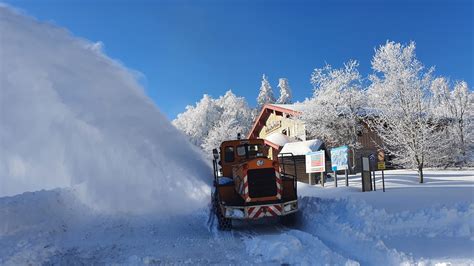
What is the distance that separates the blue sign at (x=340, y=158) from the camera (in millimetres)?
15137

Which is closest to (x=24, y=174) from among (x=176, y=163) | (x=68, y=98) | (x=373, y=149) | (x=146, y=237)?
(x=68, y=98)

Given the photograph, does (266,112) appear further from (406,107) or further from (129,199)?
(129,199)

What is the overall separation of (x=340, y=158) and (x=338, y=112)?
52.2ft

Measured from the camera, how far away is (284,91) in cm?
8044

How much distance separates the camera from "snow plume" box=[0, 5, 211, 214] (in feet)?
44.0

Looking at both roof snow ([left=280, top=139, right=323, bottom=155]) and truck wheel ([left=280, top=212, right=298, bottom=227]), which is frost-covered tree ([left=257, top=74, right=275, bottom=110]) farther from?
truck wheel ([left=280, top=212, right=298, bottom=227])

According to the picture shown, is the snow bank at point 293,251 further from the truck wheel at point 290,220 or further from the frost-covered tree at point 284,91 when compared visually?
the frost-covered tree at point 284,91

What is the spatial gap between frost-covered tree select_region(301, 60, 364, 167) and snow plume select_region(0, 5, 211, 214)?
17.4 metres

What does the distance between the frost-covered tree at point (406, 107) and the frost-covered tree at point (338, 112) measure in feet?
15.6

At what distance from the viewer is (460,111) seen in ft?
134

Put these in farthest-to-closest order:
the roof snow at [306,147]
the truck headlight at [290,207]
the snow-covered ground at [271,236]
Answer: the roof snow at [306,147], the truck headlight at [290,207], the snow-covered ground at [271,236]

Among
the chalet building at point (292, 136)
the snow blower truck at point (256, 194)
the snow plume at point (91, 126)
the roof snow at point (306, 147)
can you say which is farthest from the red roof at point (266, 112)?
the snow blower truck at point (256, 194)

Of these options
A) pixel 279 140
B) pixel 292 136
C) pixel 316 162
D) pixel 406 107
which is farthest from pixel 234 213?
pixel 292 136

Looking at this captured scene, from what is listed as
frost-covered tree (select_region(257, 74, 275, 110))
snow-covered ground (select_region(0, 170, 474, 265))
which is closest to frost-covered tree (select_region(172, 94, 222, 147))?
frost-covered tree (select_region(257, 74, 275, 110))
